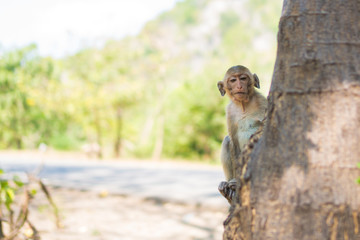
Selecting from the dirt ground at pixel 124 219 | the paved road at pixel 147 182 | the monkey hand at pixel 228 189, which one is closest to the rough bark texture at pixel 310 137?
the monkey hand at pixel 228 189

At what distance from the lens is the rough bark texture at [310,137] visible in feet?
5.42

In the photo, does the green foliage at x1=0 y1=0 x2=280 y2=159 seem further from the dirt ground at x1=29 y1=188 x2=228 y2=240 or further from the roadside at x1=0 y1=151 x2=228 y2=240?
the dirt ground at x1=29 y1=188 x2=228 y2=240

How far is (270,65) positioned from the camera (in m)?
23.4

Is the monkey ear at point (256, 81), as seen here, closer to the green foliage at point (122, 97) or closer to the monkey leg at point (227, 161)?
the monkey leg at point (227, 161)

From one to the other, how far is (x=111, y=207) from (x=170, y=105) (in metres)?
14.2

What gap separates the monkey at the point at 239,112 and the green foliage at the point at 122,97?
42.5ft

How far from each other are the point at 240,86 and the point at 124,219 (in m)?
3.98

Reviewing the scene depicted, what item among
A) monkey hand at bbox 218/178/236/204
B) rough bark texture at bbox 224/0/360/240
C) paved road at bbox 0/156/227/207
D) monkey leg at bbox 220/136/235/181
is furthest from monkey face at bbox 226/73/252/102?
paved road at bbox 0/156/227/207

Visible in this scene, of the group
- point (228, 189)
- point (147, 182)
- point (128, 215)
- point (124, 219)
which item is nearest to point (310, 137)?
point (228, 189)

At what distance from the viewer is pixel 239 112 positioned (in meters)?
3.59

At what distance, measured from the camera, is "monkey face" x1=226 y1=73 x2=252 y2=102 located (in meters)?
3.50

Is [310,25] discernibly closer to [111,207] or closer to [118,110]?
[111,207]

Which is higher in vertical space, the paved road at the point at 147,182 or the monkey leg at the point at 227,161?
the monkey leg at the point at 227,161

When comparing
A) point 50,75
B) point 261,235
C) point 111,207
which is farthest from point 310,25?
point 50,75
